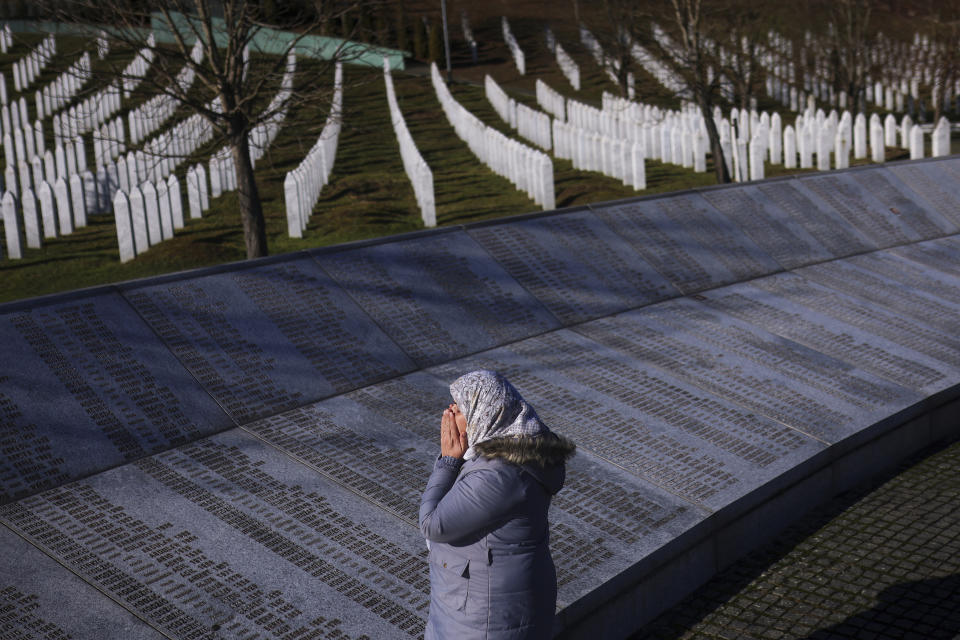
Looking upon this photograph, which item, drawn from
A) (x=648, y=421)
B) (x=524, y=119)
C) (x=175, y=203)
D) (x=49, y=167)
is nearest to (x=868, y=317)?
(x=648, y=421)

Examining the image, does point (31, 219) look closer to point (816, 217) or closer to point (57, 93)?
point (816, 217)

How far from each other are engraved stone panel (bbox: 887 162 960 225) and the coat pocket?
1018cm

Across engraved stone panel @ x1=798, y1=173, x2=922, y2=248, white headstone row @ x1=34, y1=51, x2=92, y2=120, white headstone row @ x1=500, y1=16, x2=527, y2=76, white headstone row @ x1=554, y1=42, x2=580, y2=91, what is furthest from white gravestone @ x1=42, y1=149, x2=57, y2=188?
white headstone row @ x1=500, y1=16, x2=527, y2=76

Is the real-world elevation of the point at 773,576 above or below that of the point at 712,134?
below

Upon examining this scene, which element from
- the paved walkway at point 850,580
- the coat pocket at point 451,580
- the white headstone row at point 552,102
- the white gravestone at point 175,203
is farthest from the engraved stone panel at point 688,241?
the white headstone row at point 552,102

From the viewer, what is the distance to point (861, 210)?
11.3 meters

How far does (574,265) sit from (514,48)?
4063 cm

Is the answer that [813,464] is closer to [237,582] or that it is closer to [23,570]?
[237,582]

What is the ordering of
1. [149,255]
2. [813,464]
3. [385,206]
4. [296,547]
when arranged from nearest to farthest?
[296,547] → [813,464] → [149,255] → [385,206]

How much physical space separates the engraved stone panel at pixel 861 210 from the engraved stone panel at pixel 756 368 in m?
3.45

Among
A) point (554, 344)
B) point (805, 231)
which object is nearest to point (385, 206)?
point (805, 231)

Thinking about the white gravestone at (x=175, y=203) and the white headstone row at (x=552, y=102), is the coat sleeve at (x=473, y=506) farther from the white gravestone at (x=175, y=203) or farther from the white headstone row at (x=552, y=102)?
the white headstone row at (x=552, y=102)

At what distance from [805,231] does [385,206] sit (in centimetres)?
904

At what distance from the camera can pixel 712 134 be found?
A: 60.4 feet
